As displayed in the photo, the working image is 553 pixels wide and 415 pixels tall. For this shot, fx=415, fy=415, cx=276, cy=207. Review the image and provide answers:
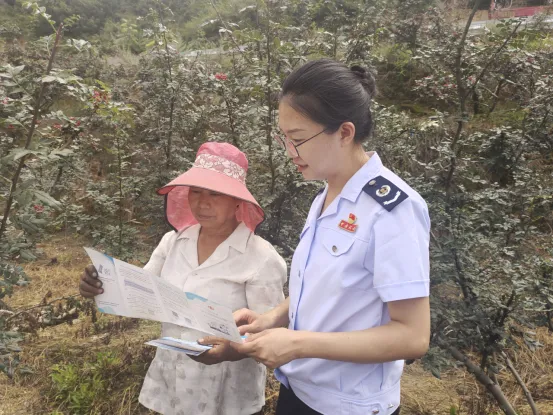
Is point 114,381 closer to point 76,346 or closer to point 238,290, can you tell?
point 76,346

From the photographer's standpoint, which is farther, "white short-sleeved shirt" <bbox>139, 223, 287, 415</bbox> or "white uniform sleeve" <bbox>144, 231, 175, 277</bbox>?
"white uniform sleeve" <bbox>144, 231, 175, 277</bbox>

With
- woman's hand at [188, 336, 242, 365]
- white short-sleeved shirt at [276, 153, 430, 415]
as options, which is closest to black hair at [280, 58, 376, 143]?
white short-sleeved shirt at [276, 153, 430, 415]

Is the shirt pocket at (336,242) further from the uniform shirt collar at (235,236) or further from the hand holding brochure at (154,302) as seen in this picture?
the uniform shirt collar at (235,236)

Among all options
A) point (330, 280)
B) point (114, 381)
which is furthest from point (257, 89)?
point (114, 381)

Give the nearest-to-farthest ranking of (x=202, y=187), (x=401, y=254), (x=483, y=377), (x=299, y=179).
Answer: (x=401, y=254) < (x=202, y=187) < (x=483, y=377) < (x=299, y=179)

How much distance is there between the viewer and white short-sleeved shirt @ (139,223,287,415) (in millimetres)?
1623

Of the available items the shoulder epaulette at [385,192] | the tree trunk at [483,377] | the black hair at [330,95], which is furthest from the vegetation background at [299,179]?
the shoulder epaulette at [385,192]

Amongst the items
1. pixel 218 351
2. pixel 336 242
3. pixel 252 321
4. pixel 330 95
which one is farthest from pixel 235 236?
pixel 330 95

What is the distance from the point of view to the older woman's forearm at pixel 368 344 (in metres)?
0.99

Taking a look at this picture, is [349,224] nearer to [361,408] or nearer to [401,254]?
[401,254]

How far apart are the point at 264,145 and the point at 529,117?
5.74 feet

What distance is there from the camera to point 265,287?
5.25ft

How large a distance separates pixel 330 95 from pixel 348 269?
48 centimetres

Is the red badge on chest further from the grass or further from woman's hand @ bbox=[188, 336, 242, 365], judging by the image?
the grass
